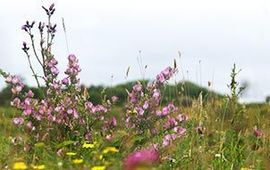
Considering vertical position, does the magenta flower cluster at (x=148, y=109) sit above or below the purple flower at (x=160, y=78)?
below

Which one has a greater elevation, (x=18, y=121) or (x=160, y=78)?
(x=160, y=78)

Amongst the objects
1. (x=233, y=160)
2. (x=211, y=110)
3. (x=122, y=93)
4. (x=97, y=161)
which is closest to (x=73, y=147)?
(x=233, y=160)

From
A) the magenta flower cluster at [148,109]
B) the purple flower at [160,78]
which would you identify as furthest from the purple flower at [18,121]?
the purple flower at [160,78]

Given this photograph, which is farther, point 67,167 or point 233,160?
point 233,160

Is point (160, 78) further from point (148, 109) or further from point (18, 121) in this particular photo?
point (18, 121)

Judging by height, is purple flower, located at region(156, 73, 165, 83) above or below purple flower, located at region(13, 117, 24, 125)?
above

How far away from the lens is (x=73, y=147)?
5883mm

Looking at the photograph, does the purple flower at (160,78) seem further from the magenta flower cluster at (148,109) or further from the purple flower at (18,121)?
the purple flower at (18,121)

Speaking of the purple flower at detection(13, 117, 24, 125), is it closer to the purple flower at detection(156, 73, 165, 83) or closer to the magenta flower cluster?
the magenta flower cluster

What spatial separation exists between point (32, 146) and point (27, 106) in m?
0.35

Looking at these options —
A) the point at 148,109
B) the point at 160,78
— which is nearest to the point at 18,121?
the point at 148,109

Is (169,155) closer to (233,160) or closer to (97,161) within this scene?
(233,160)

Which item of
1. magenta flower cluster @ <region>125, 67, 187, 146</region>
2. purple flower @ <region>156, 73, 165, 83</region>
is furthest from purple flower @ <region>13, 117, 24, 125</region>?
purple flower @ <region>156, 73, 165, 83</region>

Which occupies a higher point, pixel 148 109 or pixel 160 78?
pixel 160 78
